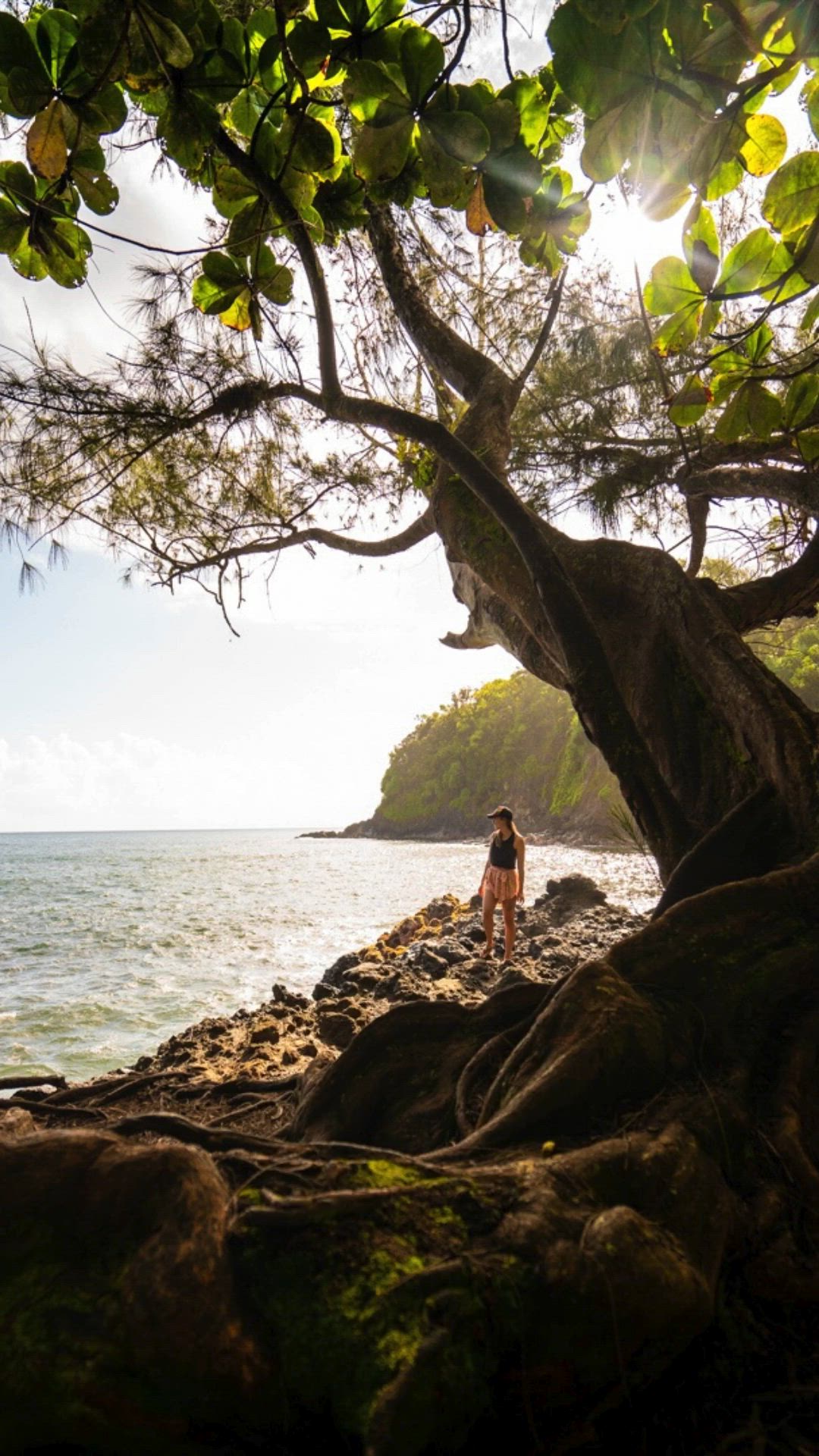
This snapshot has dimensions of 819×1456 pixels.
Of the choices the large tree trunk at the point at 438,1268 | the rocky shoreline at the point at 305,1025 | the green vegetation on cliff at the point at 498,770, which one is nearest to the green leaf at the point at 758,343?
the large tree trunk at the point at 438,1268

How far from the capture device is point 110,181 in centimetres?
169

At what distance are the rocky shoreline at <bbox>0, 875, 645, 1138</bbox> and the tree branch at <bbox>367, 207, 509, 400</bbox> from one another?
3.72 meters

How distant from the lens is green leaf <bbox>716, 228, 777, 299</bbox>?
132cm

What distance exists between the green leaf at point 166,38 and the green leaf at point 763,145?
41.7 inches

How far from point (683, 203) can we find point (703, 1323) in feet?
7.17

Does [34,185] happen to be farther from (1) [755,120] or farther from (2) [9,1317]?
(2) [9,1317]

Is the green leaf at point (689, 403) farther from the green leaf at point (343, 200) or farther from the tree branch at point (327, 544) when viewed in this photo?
the tree branch at point (327, 544)

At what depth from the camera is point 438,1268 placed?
4.00ft

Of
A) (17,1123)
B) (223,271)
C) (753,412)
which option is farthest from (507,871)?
(223,271)

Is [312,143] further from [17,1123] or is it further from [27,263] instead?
[17,1123]

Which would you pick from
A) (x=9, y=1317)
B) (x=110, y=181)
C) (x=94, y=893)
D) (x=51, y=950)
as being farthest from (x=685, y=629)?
(x=94, y=893)

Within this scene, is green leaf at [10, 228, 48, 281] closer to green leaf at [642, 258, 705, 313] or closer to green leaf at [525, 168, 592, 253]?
green leaf at [525, 168, 592, 253]

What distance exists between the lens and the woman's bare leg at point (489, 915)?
A: 6781 mm

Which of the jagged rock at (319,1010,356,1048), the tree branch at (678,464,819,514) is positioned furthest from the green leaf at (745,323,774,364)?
the jagged rock at (319,1010,356,1048)
